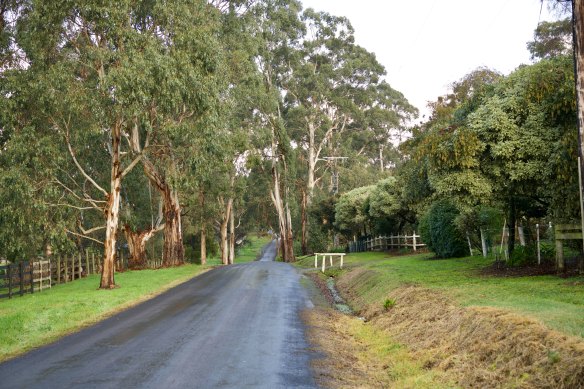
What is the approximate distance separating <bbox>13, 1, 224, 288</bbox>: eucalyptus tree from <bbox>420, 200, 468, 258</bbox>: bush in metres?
11.9

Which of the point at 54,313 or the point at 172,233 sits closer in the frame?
the point at 54,313

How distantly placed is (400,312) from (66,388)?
27.2 ft

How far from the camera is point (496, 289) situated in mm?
14867

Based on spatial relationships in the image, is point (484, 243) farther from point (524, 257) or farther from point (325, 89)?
point (325, 89)

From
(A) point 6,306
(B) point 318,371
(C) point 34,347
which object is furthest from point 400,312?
(A) point 6,306

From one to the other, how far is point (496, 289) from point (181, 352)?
7819 millimetres

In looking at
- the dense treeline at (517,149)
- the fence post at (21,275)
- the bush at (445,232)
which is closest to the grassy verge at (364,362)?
the dense treeline at (517,149)

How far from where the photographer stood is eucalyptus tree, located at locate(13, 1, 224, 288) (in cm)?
2542

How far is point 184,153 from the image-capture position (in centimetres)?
3184

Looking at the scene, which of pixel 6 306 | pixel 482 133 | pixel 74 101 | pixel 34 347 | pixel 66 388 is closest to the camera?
pixel 66 388

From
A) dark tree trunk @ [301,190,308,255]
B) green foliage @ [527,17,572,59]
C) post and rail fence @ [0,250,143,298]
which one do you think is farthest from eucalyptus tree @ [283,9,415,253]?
post and rail fence @ [0,250,143,298]

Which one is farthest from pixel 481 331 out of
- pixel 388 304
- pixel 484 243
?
pixel 484 243

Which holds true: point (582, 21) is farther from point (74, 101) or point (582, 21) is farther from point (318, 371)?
point (74, 101)

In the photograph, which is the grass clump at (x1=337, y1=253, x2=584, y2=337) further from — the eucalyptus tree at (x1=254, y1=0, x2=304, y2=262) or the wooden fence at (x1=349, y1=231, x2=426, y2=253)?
the eucalyptus tree at (x1=254, y1=0, x2=304, y2=262)
